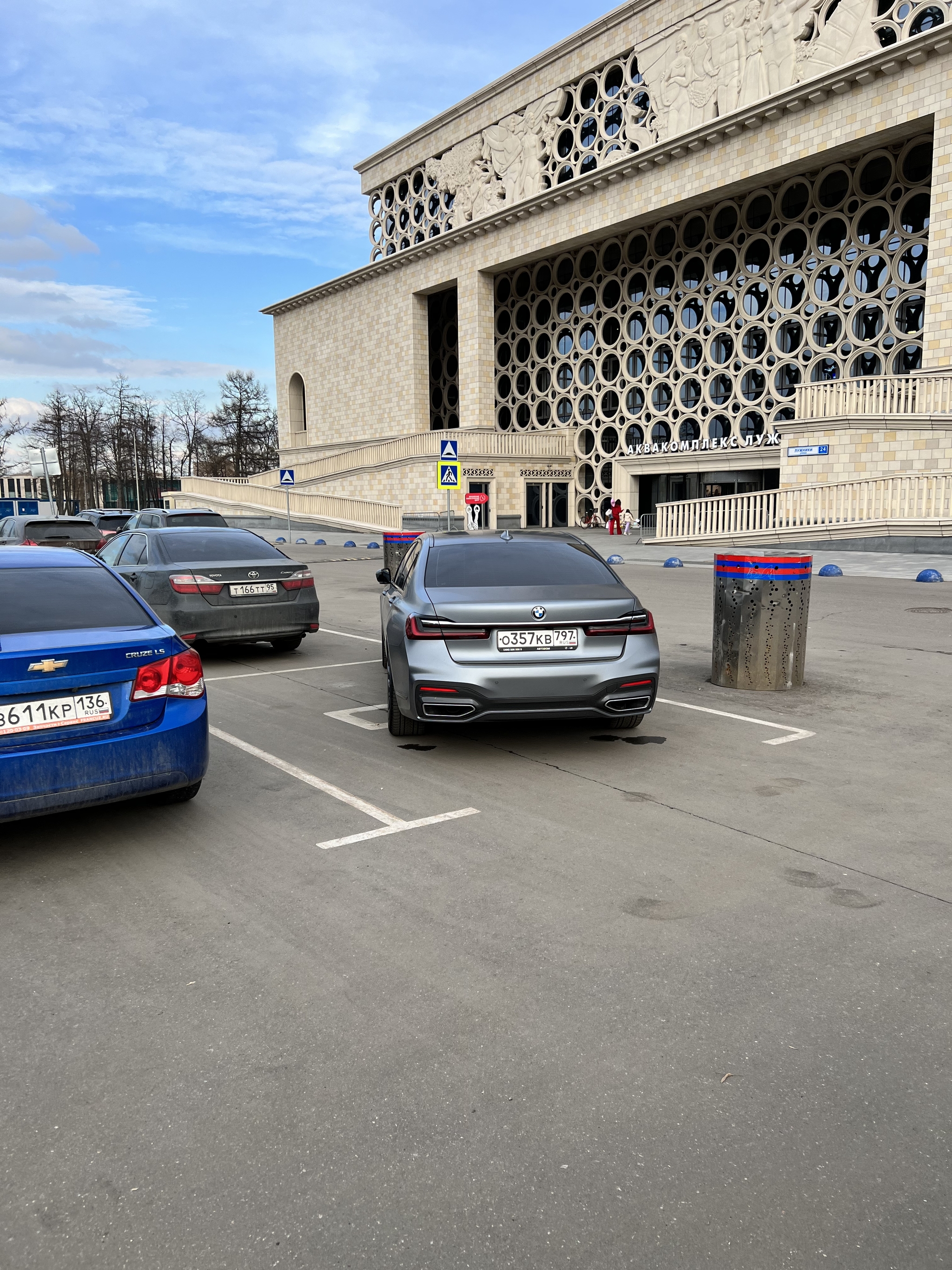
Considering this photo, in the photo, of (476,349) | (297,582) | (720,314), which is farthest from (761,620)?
(476,349)

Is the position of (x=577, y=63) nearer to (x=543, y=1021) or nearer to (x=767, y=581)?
(x=767, y=581)

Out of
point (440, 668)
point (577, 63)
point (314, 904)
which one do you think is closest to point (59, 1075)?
point (314, 904)

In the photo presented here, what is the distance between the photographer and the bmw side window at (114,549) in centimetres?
1117

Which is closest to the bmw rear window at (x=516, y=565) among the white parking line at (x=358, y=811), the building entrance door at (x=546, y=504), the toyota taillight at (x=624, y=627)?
the toyota taillight at (x=624, y=627)

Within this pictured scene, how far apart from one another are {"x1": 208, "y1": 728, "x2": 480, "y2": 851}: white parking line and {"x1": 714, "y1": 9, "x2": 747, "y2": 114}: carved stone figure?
111 ft

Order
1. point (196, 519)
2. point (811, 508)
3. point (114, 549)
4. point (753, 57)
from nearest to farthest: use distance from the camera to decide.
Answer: point (114, 549) → point (196, 519) → point (811, 508) → point (753, 57)

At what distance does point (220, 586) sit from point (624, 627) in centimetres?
527

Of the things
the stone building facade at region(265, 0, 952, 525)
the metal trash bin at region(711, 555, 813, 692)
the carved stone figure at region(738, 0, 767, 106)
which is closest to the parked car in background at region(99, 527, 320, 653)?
the metal trash bin at region(711, 555, 813, 692)

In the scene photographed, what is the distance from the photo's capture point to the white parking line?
15.7 feet

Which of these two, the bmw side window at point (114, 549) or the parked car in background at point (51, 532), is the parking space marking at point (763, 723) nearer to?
the bmw side window at point (114, 549)

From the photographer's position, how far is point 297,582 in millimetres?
10305

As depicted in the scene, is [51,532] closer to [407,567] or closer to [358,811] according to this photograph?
[407,567]

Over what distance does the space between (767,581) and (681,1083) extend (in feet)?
18.6

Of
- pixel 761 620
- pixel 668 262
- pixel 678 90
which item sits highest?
pixel 678 90
